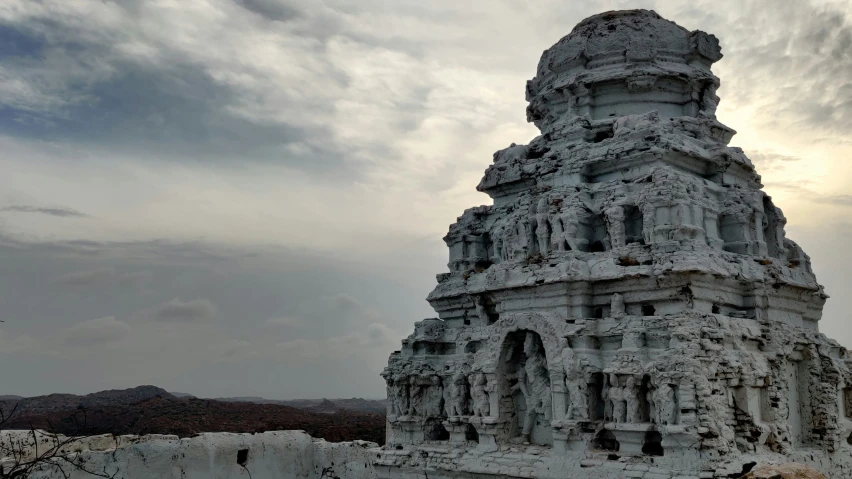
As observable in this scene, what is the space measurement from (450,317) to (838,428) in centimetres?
950

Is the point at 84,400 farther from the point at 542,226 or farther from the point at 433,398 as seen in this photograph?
the point at 542,226

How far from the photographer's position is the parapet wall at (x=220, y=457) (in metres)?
16.9

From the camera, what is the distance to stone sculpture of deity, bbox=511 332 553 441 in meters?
16.3

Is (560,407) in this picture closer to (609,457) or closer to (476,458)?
(609,457)

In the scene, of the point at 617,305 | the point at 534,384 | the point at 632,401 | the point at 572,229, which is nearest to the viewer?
the point at 632,401

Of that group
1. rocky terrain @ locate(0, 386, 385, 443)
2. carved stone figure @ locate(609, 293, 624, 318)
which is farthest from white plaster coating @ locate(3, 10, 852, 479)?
rocky terrain @ locate(0, 386, 385, 443)

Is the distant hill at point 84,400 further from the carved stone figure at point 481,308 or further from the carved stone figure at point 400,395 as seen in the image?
the carved stone figure at point 481,308

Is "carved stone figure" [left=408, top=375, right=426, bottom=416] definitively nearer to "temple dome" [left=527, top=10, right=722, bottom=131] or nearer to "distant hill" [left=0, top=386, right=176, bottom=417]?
"temple dome" [left=527, top=10, right=722, bottom=131]

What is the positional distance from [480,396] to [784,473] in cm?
707

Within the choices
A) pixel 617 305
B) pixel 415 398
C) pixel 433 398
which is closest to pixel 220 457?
pixel 415 398

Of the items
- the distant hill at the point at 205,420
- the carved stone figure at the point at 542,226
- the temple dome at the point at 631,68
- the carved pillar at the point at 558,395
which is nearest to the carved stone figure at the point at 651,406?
the carved pillar at the point at 558,395

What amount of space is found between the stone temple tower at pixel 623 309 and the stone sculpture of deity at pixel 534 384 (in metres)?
0.03

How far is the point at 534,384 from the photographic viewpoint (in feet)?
53.9

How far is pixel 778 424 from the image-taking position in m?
14.9
